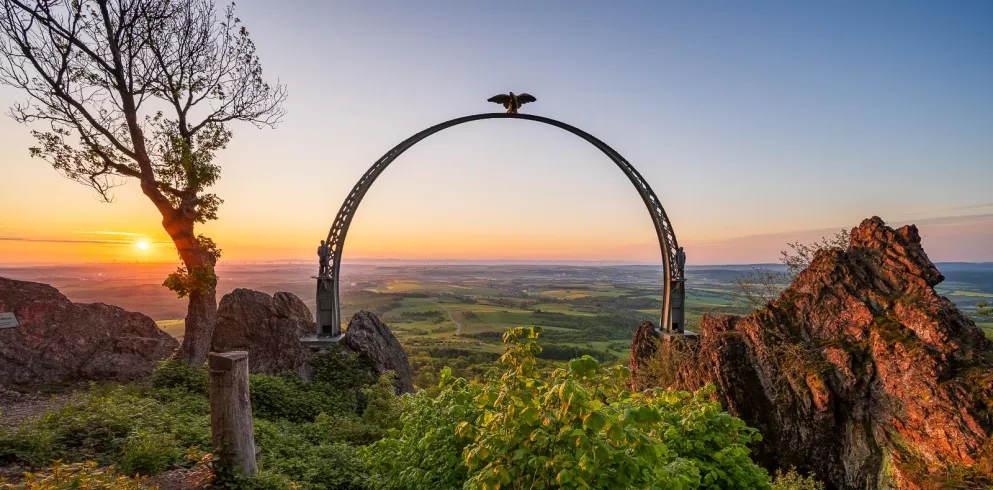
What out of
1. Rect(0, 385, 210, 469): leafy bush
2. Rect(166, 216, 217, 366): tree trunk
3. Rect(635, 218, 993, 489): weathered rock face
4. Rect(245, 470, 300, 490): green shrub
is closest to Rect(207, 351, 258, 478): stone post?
Rect(245, 470, 300, 490): green shrub

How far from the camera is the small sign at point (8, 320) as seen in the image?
10245mm

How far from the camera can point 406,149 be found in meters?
11.5

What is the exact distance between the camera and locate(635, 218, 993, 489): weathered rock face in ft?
19.4

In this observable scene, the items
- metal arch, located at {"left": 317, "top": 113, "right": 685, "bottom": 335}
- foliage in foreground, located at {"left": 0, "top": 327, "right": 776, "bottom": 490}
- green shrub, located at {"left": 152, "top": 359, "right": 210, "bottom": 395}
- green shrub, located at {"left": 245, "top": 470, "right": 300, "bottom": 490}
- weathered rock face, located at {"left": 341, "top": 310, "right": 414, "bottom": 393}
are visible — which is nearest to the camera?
foliage in foreground, located at {"left": 0, "top": 327, "right": 776, "bottom": 490}

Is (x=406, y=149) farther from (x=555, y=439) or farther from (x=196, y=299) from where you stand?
(x=555, y=439)

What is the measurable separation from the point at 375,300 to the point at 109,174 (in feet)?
186

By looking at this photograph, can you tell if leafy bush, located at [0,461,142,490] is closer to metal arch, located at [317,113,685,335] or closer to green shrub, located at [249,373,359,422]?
green shrub, located at [249,373,359,422]

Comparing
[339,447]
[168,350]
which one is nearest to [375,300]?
[168,350]

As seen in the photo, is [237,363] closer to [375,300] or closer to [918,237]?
[918,237]

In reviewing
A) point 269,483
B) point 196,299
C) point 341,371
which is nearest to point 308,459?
point 269,483

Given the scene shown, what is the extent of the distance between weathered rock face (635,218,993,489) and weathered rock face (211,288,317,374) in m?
10.3

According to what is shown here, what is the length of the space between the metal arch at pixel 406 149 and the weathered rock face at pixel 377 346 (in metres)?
0.77

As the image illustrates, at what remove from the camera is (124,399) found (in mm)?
Result: 8500

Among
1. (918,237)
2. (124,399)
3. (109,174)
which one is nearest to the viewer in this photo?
(918,237)
